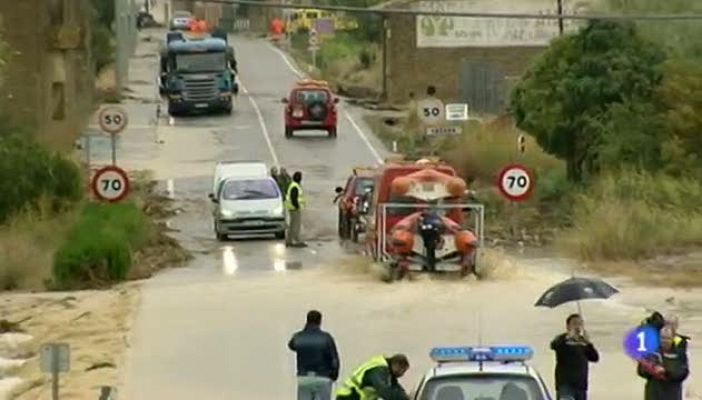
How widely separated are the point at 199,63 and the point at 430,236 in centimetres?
4032

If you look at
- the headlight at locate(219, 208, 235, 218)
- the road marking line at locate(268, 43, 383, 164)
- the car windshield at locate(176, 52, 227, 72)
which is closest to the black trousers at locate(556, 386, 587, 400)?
the headlight at locate(219, 208, 235, 218)

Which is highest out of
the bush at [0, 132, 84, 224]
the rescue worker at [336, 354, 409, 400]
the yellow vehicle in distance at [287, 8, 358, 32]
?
the yellow vehicle in distance at [287, 8, 358, 32]

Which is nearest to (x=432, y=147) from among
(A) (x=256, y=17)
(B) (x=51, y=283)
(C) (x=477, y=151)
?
(C) (x=477, y=151)

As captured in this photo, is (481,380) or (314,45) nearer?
(481,380)

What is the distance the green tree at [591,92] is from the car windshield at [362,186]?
23.3 ft

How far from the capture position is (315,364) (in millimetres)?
19719

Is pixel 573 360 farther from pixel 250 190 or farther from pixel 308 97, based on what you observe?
pixel 308 97

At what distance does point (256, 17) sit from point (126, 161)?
253 feet

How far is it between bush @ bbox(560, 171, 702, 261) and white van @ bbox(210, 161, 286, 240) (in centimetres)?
683

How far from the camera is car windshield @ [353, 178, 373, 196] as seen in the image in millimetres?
44375

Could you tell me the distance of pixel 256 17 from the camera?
453ft

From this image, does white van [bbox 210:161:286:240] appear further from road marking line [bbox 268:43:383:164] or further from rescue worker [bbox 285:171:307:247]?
road marking line [bbox 268:43:383:164]

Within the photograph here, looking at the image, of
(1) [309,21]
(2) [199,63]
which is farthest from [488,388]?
(1) [309,21]

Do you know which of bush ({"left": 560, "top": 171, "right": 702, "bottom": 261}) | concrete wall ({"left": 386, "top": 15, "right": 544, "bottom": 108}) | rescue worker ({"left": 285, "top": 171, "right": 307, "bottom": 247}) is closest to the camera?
bush ({"left": 560, "top": 171, "right": 702, "bottom": 261})
